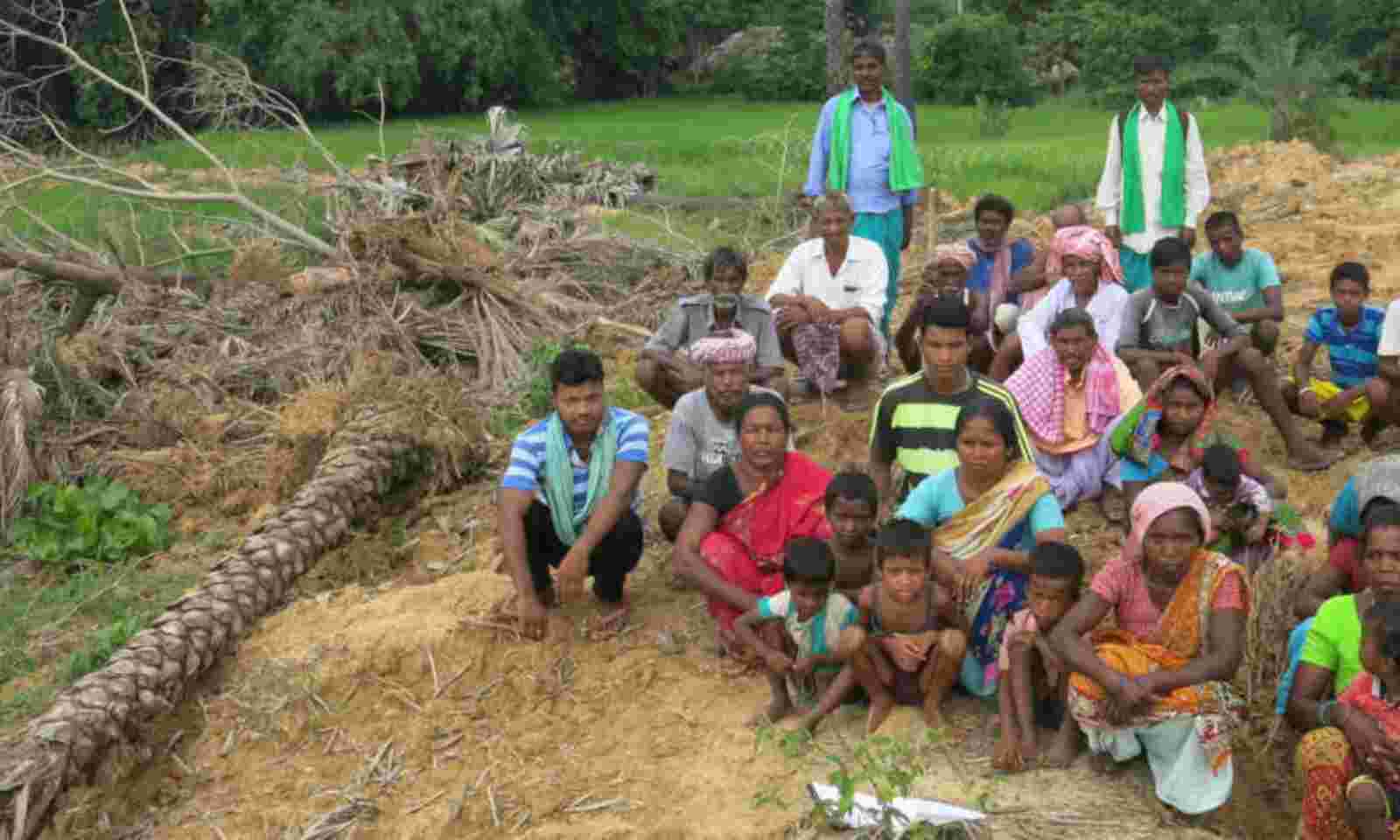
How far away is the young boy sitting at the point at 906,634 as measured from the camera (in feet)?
13.3

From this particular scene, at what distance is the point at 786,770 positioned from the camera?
4.09 metres

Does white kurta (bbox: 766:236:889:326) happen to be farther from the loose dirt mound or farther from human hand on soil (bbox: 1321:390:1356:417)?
human hand on soil (bbox: 1321:390:1356:417)

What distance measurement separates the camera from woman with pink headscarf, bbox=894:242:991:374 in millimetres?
6273

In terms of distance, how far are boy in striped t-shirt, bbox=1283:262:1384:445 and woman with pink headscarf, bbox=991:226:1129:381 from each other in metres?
0.80

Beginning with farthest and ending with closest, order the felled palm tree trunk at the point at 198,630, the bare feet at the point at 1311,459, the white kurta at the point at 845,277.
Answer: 1. the white kurta at the point at 845,277
2. the bare feet at the point at 1311,459
3. the felled palm tree trunk at the point at 198,630

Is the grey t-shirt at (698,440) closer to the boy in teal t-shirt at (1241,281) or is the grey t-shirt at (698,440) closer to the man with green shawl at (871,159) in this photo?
the man with green shawl at (871,159)

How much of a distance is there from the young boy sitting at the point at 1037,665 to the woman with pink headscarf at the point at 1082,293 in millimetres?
1986

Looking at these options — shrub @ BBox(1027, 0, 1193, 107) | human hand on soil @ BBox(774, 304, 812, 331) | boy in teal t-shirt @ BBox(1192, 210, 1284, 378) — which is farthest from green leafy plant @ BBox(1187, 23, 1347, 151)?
human hand on soil @ BBox(774, 304, 812, 331)

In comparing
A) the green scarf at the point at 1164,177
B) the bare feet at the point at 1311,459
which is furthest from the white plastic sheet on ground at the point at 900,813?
the green scarf at the point at 1164,177

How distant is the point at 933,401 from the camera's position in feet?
15.7

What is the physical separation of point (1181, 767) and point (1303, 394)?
106 inches

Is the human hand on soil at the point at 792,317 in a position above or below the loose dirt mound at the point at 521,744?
above

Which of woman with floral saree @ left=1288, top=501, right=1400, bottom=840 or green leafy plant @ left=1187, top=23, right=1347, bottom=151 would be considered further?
green leafy plant @ left=1187, top=23, right=1347, bottom=151

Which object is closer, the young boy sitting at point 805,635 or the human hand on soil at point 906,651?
the human hand on soil at point 906,651
